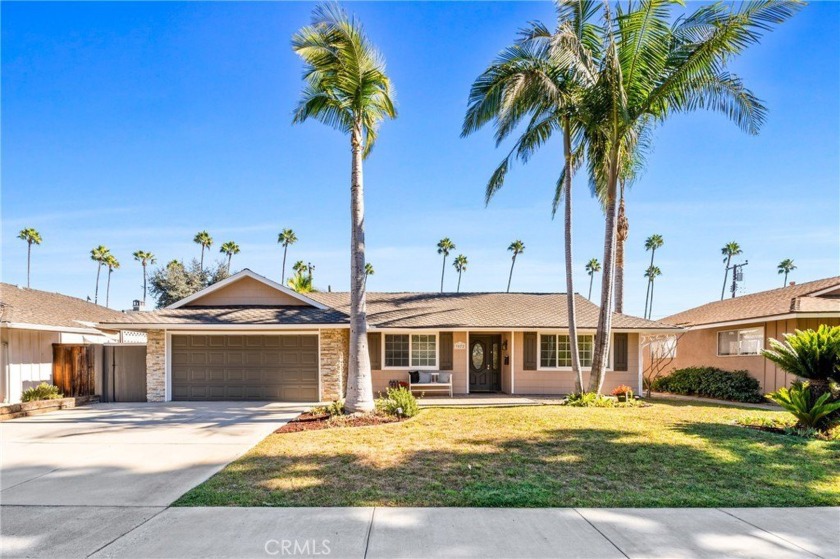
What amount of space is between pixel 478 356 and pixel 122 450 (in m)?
11.5

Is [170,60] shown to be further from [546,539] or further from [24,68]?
[546,539]

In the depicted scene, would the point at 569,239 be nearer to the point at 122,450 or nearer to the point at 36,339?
the point at 122,450

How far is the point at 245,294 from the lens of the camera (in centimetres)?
1548

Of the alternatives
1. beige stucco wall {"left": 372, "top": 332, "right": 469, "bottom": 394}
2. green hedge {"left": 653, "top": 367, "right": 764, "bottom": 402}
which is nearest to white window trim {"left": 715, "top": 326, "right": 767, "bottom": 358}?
green hedge {"left": 653, "top": 367, "right": 764, "bottom": 402}

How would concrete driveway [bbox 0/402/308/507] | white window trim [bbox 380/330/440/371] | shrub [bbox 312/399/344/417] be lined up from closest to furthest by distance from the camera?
concrete driveway [bbox 0/402/308/507]
shrub [bbox 312/399/344/417]
white window trim [bbox 380/330/440/371]

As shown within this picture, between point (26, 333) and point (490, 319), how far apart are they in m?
13.9

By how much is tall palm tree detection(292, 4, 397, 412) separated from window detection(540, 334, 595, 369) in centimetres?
738

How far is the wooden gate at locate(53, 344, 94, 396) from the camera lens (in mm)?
14133

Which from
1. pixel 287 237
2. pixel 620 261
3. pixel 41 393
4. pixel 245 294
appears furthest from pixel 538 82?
pixel 287 237

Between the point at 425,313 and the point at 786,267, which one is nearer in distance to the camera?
the point at 425,313

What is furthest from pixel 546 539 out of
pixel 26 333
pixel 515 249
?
pixel 515 249

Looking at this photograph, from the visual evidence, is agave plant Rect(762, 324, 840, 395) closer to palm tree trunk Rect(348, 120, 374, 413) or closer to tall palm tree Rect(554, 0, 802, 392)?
tall palm tree Rect(554, 0, 802, 392)

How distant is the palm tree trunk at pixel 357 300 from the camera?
10555mm

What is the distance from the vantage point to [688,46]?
11.7 metres
